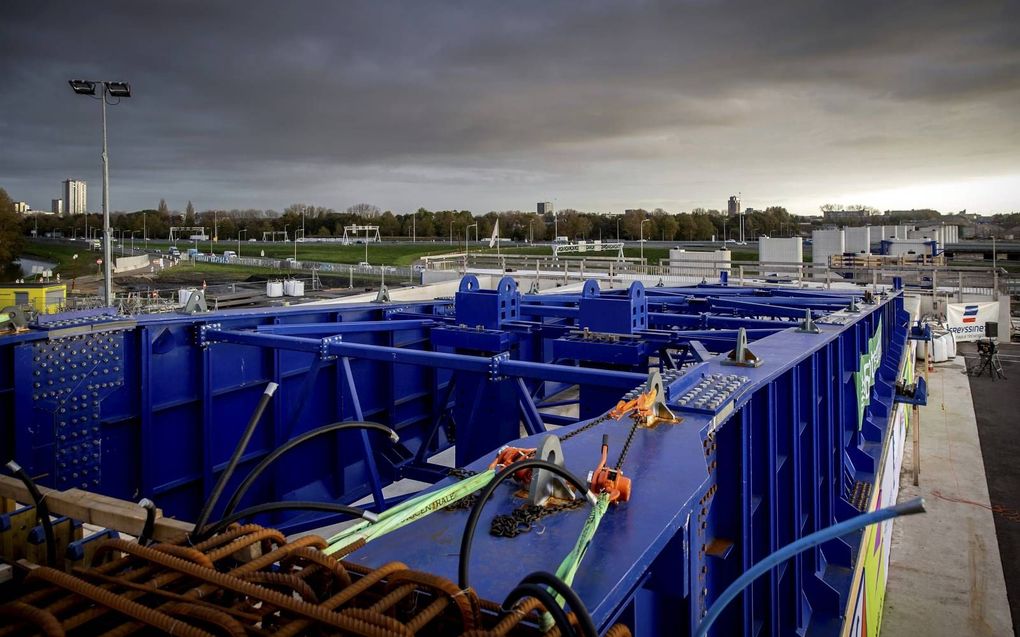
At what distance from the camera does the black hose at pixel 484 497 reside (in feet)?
6.49

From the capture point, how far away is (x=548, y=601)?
1.71 meters

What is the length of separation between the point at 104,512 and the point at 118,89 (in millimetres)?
26057

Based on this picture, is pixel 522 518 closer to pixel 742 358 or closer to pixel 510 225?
pixel 742 358

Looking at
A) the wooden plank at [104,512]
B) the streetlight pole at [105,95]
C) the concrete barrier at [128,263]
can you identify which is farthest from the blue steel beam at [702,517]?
the concrete barrier at [128,263]

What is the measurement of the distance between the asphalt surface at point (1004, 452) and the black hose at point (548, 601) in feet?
34.7

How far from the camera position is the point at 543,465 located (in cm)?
238

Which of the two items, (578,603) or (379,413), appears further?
→ (379,413)

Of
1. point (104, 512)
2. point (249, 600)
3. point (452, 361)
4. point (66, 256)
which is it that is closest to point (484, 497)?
point (249, 600)

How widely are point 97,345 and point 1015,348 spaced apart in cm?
3716

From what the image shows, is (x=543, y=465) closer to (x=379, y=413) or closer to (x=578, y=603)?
(x=578, y=603)

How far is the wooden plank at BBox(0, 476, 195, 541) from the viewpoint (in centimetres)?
283

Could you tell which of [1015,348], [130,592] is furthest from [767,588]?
[1015,348]

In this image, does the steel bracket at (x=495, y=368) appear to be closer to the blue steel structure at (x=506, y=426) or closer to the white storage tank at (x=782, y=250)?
the blue steel structure at (x=506, y=426)

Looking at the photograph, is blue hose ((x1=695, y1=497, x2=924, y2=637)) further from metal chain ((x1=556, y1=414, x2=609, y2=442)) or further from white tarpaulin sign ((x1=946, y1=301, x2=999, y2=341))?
white tarpaulin sign ((x1=946, y1=301, x2=999, y2=341))
